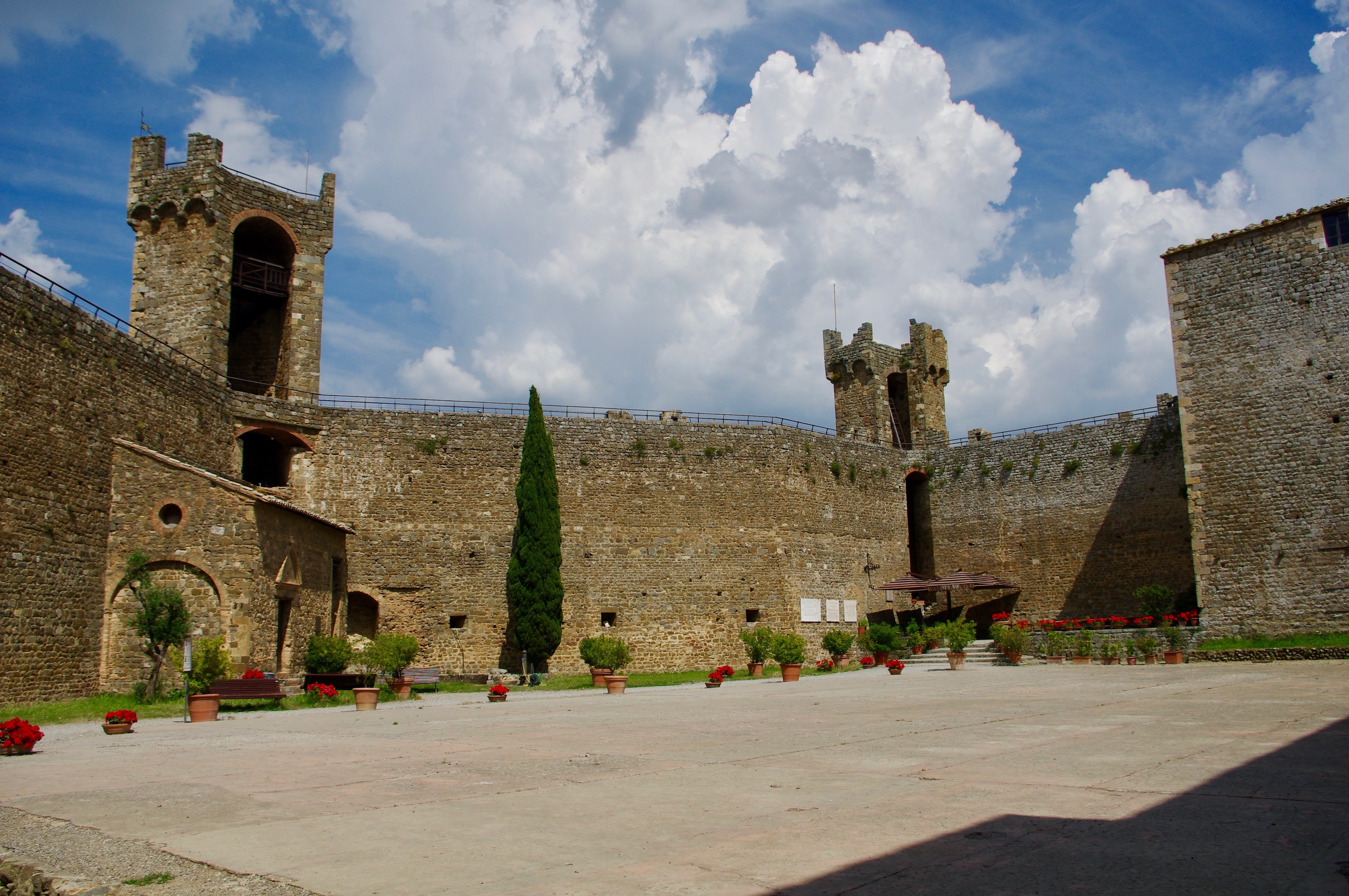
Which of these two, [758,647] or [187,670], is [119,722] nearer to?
[187,670]

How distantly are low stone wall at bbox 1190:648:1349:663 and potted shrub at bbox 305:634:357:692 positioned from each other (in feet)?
60.6

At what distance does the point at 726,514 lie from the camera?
2858 cm

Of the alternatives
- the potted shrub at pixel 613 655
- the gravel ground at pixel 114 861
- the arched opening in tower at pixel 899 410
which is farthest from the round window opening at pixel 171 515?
the arched opening in tower at pixel 899 410

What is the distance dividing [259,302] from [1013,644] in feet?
79.9

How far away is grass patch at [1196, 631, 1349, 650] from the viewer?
2048 cm

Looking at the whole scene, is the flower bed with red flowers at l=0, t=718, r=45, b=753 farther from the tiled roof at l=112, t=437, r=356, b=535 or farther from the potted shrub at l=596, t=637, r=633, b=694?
the potted shrub at l=596, t=637, r=633, b=694

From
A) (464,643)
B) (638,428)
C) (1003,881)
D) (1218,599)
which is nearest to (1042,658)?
(1218,599)

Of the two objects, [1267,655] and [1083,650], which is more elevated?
[1083,650]

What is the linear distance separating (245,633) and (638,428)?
12825mm

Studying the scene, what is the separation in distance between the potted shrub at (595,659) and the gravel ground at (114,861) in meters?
16.0

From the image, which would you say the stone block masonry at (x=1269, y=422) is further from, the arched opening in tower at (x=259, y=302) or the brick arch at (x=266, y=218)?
the arched opening in tower at (x=259, y=302)

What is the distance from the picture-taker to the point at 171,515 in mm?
19250

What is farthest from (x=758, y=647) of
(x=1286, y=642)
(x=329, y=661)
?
(x=1286, y=642)

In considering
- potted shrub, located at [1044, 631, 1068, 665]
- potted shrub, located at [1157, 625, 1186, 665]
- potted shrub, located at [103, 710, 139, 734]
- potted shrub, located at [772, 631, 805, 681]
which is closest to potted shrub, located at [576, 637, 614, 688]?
potted shrub, located at [772, 631, 805, 681]
